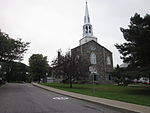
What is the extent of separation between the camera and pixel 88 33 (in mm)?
71125

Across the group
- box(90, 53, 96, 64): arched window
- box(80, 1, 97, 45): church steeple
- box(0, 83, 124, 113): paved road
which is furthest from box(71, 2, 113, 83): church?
box(0, 83, 124, 113): paved road

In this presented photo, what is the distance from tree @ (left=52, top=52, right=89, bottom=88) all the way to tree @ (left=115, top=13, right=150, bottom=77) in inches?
323

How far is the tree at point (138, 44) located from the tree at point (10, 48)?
16.0 metres

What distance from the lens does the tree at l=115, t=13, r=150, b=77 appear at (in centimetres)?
2112

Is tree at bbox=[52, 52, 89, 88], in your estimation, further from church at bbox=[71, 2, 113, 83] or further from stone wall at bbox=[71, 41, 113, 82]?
stone wall at bbox=[71, 41, 113, 82]

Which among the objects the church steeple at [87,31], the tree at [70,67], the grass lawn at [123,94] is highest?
Result: the church steeple at [87,31]

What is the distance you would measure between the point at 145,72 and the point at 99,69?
3617cm

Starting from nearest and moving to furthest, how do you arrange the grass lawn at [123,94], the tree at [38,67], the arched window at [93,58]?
Answer: 1. the grass lawn at [123,94]
2. the arched window at [93,58]
3. the tree at [38,67]

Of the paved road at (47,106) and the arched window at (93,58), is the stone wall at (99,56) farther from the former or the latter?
the paved road at (47,106)

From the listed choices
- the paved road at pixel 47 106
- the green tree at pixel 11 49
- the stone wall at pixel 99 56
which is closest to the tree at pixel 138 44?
the paved road at pixel 47 106

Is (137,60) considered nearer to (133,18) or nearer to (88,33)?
(133,18)

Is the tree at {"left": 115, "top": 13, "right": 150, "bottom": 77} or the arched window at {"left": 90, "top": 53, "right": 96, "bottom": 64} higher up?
the arched window at {"left": 90, "top": 53, "right": 96, "bottom": 64}

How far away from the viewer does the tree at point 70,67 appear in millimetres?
32625

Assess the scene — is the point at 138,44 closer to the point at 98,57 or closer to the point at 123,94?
the point at 123,94
